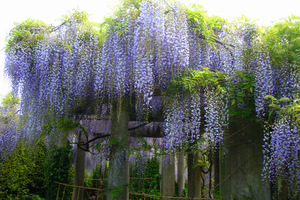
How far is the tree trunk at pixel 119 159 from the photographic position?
183 inches

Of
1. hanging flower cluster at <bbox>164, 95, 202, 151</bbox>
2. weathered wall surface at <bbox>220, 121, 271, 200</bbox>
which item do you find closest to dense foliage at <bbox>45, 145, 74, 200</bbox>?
hanging flower cluster at <bbox>164, 95, 202, 151</bbox>

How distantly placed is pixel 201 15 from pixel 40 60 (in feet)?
9.80

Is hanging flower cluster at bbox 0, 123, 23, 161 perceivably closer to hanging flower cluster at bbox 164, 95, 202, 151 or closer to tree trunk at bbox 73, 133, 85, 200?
tree trunk at bbox 73, 133, 85, 200

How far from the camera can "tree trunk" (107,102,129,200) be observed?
466 cm

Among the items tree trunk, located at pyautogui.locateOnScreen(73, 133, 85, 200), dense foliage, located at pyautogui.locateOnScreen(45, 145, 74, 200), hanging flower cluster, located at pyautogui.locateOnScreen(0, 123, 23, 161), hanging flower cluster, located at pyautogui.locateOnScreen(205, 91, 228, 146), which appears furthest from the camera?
hanging flower cluster, located at pyautogui.locateOnScreen(0, 123, 23, 161)

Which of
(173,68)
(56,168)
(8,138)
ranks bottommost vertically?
(56,168)

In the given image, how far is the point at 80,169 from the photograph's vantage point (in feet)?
24.2

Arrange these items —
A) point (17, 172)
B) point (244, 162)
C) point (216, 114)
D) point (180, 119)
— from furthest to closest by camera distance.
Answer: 1. point (17, 172)
2. point (180, 119)
3. point (216, 114)
4. point (244, 162)

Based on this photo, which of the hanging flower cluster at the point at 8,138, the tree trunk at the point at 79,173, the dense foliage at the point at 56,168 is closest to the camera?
the dense foliage at the point at 56,168

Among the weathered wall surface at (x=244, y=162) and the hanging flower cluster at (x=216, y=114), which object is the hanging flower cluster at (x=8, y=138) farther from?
the weathered wall surface at (x=244, y=162)

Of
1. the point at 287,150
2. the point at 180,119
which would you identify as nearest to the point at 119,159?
the point at 180,119

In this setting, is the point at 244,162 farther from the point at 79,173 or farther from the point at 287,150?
the point at 79,173

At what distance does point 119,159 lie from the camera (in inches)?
187

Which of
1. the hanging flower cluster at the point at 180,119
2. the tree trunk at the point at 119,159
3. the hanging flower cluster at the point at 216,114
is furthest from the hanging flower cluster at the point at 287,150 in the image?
the tree trunk at the point at 119,159
